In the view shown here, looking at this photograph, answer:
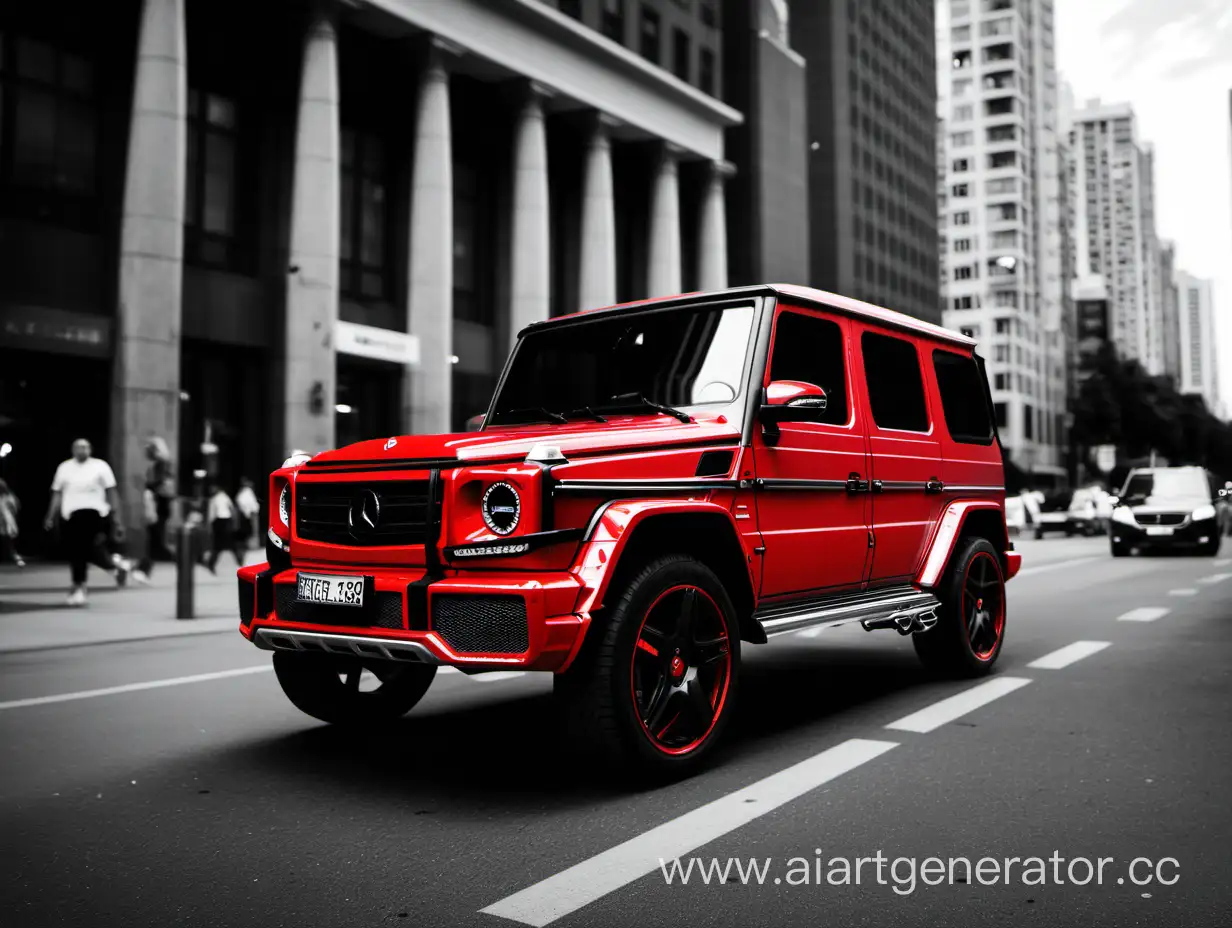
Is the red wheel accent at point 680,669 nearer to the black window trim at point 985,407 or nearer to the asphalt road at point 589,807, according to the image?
the asphalt road at point 589,807

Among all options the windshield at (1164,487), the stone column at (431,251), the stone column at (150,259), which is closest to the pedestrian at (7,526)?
the stone column at (150,259)

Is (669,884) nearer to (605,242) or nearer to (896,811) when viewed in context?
(896,811)

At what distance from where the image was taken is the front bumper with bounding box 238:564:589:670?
4.35 meters

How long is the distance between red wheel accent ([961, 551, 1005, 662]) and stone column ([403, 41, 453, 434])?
22245 mm

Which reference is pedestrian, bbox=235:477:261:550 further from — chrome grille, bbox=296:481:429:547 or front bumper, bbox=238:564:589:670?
front bumper, bbox=238:564:589:670

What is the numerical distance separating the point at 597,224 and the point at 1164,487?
1722 centimetres

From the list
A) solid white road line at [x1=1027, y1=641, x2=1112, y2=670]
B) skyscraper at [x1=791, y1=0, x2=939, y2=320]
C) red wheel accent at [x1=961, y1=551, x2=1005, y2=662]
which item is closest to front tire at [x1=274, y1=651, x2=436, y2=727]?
red wheel accent at [x1=961, y1=551, x2=1005, y2=662]

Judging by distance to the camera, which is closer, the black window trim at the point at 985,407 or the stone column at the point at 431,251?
the black window trim at the point at 985,407

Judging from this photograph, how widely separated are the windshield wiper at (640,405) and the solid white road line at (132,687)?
374 cm

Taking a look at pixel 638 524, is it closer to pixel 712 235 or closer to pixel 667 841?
pixel 667 841

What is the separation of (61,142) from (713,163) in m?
23.2

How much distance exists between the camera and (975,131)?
A: 10919cm

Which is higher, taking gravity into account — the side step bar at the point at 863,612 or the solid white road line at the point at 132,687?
the side step bar at the point at 863,612

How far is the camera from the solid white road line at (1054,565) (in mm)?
19559
